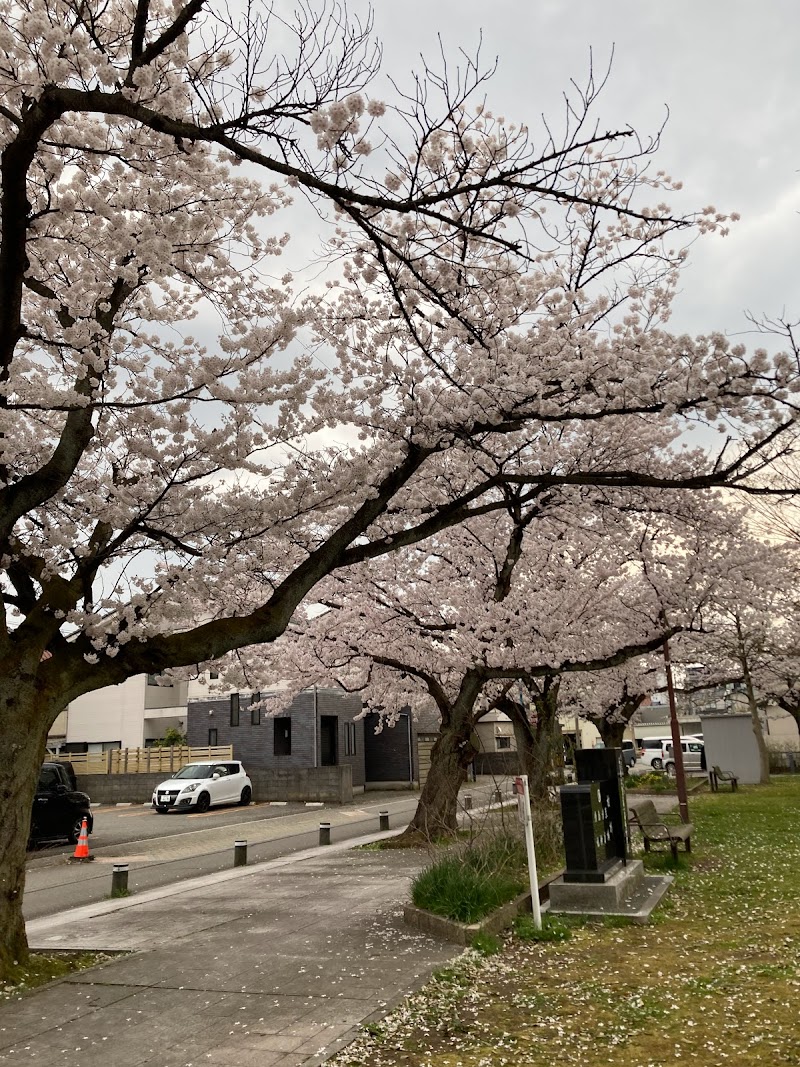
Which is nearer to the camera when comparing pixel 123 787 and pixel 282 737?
pixel 123 787

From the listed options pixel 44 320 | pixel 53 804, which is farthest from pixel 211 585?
pixel 53 804

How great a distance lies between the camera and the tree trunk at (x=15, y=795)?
7.15 metres

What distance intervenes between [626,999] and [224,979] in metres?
3.36

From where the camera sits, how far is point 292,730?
3269 cm

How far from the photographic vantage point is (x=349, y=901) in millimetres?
10398

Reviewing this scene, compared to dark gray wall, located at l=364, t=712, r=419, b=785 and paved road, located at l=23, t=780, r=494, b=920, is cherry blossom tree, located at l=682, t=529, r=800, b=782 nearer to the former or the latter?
paved road, located at l=23, t=780, r=494, b=920

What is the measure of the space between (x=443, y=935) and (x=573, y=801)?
221cm

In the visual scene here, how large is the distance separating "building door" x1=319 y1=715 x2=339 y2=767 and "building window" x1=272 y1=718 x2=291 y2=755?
1578mm

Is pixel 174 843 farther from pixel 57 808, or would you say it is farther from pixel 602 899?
pixel 602 899

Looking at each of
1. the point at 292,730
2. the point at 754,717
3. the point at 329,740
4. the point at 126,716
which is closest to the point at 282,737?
the point at 292,730

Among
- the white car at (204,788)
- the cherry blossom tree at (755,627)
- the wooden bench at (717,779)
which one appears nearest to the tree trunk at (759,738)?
the cherry blossom tree at (755,627)

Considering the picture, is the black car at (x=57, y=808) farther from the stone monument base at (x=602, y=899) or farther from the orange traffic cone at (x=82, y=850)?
the stone monument base at (x=602, y=899)

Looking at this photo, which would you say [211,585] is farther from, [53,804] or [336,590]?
[53,804]

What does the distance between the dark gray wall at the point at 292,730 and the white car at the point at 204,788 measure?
1.62 metres
